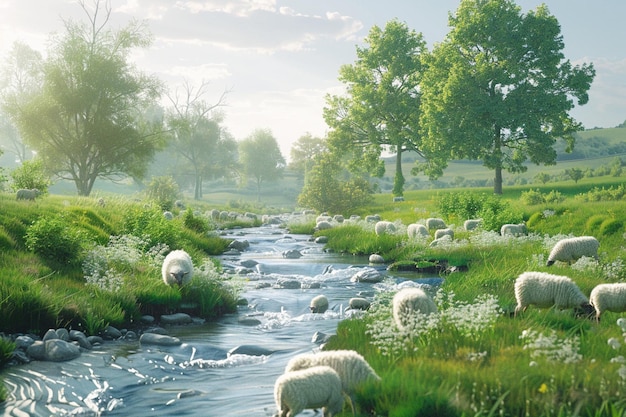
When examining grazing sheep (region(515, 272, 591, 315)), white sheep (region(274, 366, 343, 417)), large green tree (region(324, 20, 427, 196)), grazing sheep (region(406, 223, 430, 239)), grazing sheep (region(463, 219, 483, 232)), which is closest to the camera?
white sheep (region(274, 366, 343, 417))

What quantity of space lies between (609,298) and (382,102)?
50.3m

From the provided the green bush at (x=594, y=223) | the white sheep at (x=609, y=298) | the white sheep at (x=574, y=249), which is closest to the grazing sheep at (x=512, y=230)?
the green bush at (x=594, y=223)

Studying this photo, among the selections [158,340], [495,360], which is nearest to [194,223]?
[158,340]

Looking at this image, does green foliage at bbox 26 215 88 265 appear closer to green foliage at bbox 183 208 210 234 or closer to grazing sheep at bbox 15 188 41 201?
grazing sheep at bbox 15 188 41 201

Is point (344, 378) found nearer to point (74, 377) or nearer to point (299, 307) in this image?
point (74, 377)

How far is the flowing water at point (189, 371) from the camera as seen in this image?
319 inches

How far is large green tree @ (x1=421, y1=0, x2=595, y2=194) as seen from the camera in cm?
4812

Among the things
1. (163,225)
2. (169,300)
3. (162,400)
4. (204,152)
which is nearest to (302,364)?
(162,400)

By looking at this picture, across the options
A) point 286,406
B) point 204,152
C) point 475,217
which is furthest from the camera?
point 204,152

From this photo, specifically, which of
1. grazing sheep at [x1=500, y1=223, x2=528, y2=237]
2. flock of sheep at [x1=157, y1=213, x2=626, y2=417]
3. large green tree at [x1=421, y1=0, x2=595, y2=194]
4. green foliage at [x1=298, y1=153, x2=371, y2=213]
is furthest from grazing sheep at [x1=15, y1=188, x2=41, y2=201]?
large green tree at [x1=421, y1=0, x2=595, y2=194]

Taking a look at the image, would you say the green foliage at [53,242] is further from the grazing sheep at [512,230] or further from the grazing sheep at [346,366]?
the grazing sheep at [512,230]

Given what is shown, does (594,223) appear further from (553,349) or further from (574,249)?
(553,349)

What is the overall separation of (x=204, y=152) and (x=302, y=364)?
96899mm

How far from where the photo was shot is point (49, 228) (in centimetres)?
1488
